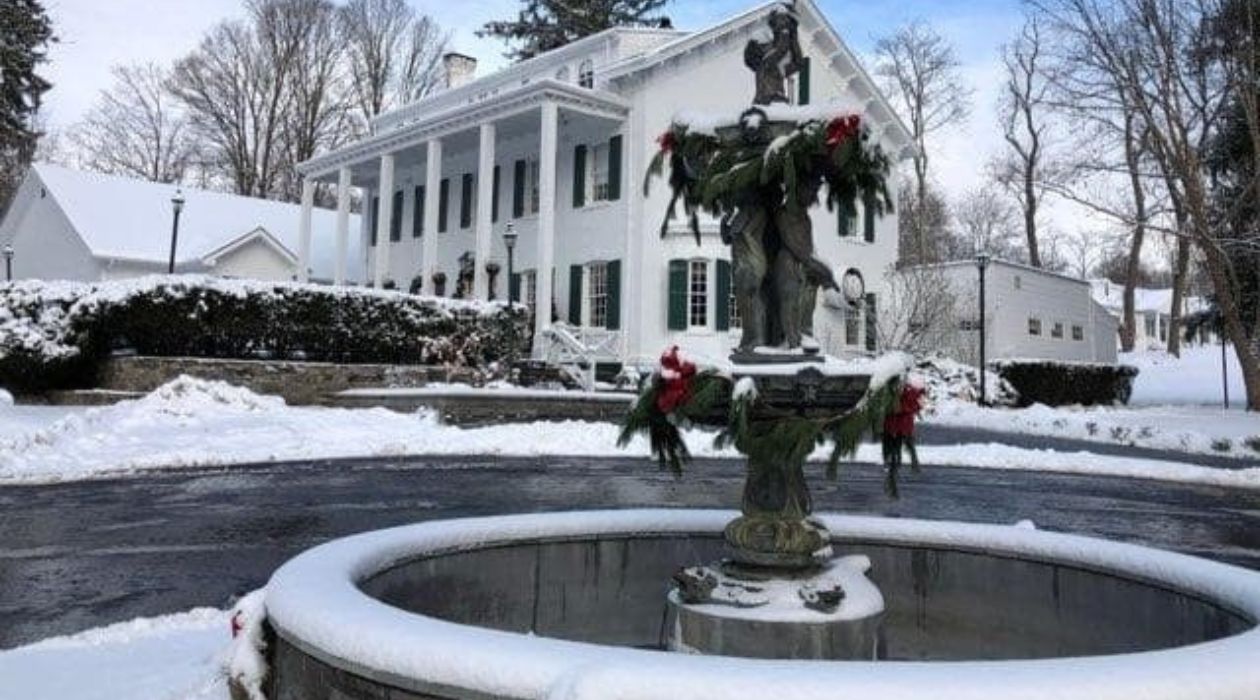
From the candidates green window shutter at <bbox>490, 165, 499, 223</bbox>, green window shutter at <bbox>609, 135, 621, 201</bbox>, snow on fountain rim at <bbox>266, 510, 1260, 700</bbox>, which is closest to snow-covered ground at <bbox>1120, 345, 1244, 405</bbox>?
green window shutter at <bbox>609, 135, 621, 201</bbox>

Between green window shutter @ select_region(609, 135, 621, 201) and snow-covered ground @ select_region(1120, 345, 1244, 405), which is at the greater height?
green window shutter @ select_region(609, 135, 621, 201)

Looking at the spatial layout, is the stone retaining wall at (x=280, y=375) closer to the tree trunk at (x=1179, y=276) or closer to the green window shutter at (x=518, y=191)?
the green window shutter at (x=518, y=191)

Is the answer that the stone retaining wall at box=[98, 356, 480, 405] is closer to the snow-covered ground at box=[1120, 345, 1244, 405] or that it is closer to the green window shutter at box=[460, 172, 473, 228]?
the green window shutter at box=[460, 172, 473, 228]

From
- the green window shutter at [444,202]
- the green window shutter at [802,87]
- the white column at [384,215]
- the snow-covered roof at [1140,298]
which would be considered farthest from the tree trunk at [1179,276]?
the snow-covered roof at [1140,298]

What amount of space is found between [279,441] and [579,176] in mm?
15696

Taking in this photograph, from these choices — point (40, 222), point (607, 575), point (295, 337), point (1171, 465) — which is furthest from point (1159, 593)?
point (40, 222)

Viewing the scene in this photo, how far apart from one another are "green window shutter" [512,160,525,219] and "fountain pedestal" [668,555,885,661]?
91.5 ft

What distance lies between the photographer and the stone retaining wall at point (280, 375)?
2083cm

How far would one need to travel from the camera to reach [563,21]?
51906mm

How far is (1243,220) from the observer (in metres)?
29.8

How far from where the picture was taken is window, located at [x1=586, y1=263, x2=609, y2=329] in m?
28.9

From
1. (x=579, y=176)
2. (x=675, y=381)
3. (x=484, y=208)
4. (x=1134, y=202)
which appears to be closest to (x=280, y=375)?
(x=484, y=208)

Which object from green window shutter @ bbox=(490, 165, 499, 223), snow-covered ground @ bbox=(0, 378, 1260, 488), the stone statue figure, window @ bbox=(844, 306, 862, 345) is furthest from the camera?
green window shutter @ bbox=(490, 165, 499, 223)

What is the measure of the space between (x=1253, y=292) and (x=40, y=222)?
40.4m
